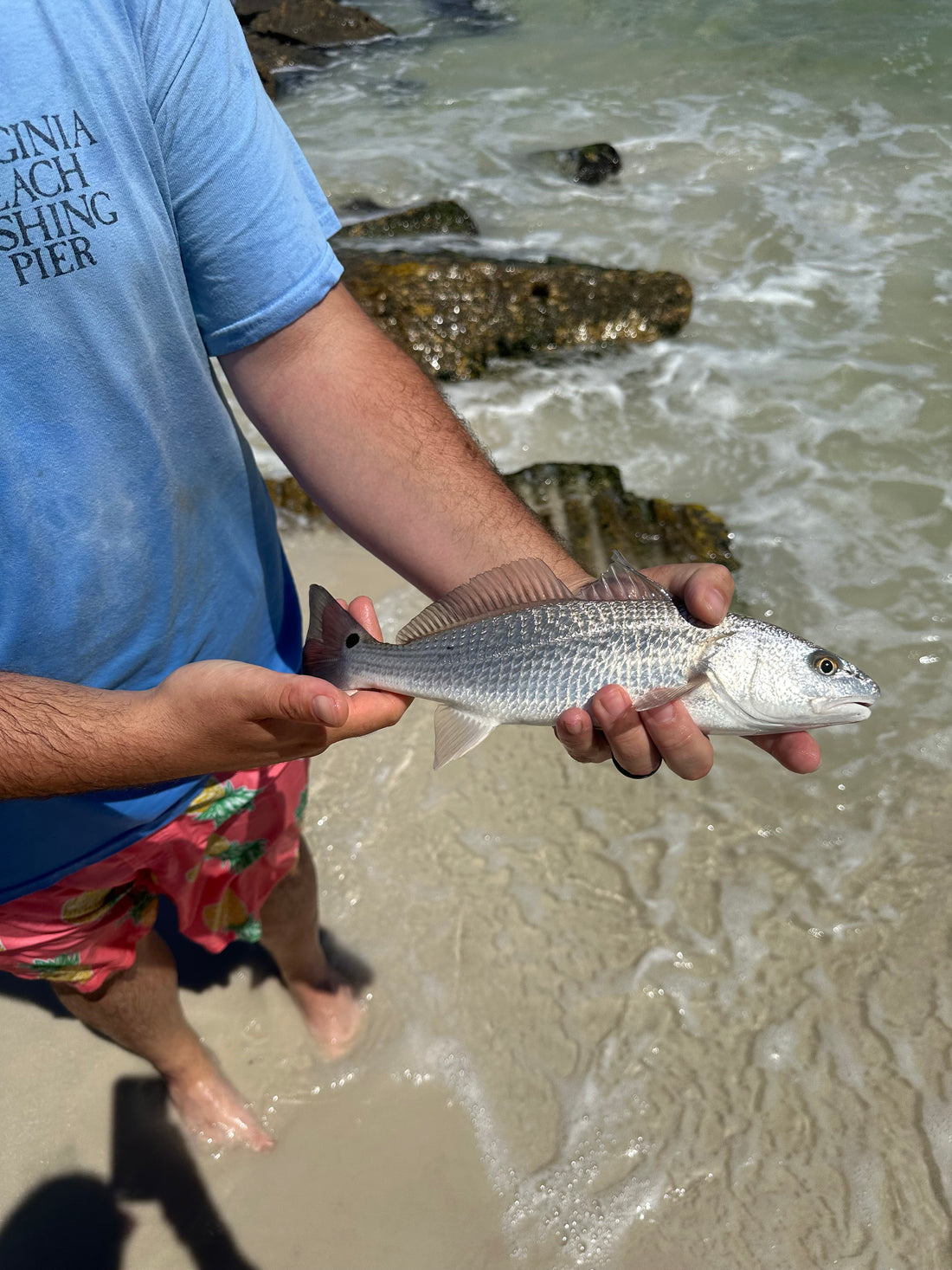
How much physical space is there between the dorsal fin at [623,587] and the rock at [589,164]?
406 inches

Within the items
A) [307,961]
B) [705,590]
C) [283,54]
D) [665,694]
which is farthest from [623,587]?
[283,54]

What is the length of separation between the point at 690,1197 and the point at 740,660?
85.9 inches

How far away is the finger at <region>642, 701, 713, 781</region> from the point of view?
7.79 feet

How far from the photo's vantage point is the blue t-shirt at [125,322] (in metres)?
1.97

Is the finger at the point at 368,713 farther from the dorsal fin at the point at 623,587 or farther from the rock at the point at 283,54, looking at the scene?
the rock at the point at 283,54

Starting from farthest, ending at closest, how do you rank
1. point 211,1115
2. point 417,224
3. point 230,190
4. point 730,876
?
point 417,224 → point 730,876 → point 211,1115 → point 230,190

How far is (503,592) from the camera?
267 centimetres

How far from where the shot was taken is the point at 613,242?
1023cm

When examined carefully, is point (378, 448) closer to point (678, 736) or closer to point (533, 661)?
point (533, 661)

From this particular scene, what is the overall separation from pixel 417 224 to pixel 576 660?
822cm

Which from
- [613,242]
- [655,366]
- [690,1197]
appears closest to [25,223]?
[690,1197]

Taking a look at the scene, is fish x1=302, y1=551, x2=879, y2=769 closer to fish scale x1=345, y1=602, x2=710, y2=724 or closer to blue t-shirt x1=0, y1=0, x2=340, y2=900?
fish scale x1=345, y1=602, x2=710, y2=724

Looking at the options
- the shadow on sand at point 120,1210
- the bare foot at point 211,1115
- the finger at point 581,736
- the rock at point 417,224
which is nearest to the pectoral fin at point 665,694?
the finger at point 581,736

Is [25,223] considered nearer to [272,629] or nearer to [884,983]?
[272,629]
